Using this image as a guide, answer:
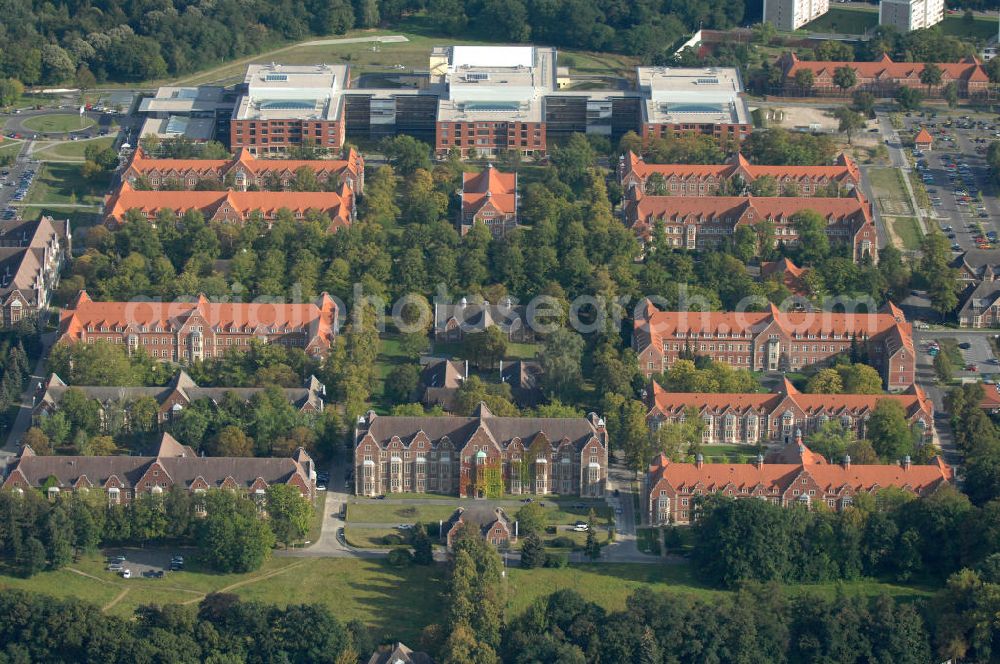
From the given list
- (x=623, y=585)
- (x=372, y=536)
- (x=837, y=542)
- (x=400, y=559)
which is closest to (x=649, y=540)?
(x=623, y=585)

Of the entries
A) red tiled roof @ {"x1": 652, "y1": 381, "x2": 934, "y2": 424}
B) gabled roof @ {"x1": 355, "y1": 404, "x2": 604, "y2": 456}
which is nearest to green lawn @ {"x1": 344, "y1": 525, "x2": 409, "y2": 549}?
gabled roof @ {"x1": 355, "y1": 404, "x2": 604, "y2": 456}

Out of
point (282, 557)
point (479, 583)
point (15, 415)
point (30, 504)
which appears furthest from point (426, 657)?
point (15, 415)

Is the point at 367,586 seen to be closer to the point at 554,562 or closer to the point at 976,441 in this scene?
the point at 554,562

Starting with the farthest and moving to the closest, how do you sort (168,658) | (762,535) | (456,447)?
(456,447)
(762,535)
(168,658)

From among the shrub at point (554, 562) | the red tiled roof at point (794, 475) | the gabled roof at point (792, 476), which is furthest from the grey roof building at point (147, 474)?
the red tiled roof at point (794, 475)

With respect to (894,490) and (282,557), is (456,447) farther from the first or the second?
(894,490)

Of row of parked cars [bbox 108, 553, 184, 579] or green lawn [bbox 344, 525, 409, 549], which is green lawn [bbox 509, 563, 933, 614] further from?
row of parked cars [bbox 108, 553, 184, 579]

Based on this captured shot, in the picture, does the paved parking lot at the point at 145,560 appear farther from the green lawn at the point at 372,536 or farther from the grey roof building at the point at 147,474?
the green lawn at the point at 372,536
